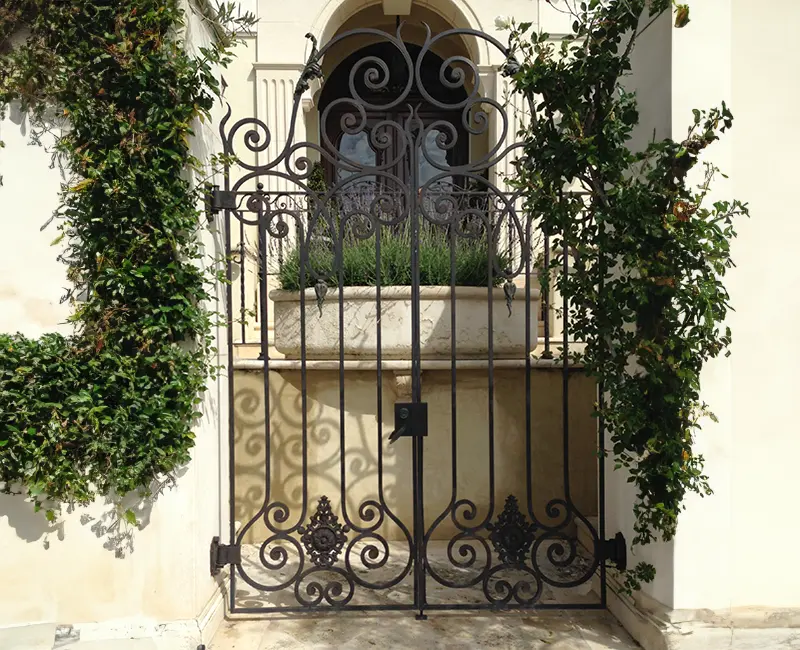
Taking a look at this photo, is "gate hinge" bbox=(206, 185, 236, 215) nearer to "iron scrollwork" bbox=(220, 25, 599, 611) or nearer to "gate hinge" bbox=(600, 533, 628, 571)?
"iron scrollwork" bbox=(220, 25, 599, 611)

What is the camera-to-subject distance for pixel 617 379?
116 inches

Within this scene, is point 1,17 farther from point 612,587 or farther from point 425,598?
point 612,587

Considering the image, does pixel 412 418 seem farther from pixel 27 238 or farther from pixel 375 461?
pixel 27 238

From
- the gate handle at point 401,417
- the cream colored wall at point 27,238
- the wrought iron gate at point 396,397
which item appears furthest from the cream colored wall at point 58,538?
the gate handle at point 401,417

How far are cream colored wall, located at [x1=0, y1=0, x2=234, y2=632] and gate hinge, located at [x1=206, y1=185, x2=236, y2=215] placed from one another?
0.66 m

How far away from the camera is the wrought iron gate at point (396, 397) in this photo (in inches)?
132

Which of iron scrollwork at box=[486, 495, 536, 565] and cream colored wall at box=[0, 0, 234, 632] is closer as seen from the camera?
cream colored wall at box=[0, 0, 234, 632]

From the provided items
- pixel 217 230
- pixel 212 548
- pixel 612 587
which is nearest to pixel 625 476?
pixel 612 587

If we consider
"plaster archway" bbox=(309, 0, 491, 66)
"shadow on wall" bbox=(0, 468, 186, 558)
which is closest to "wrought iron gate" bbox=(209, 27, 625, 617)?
"shadow on wall" bbox=(0, 468, 186, 558)

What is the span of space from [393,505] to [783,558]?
214cm

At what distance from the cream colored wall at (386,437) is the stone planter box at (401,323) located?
0.53ft

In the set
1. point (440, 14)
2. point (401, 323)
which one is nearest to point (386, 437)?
point (401, 323)

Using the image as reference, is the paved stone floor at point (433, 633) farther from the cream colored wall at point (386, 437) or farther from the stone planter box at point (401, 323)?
the stone planter box at point (401, 323)

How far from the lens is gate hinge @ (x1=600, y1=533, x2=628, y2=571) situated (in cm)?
326
